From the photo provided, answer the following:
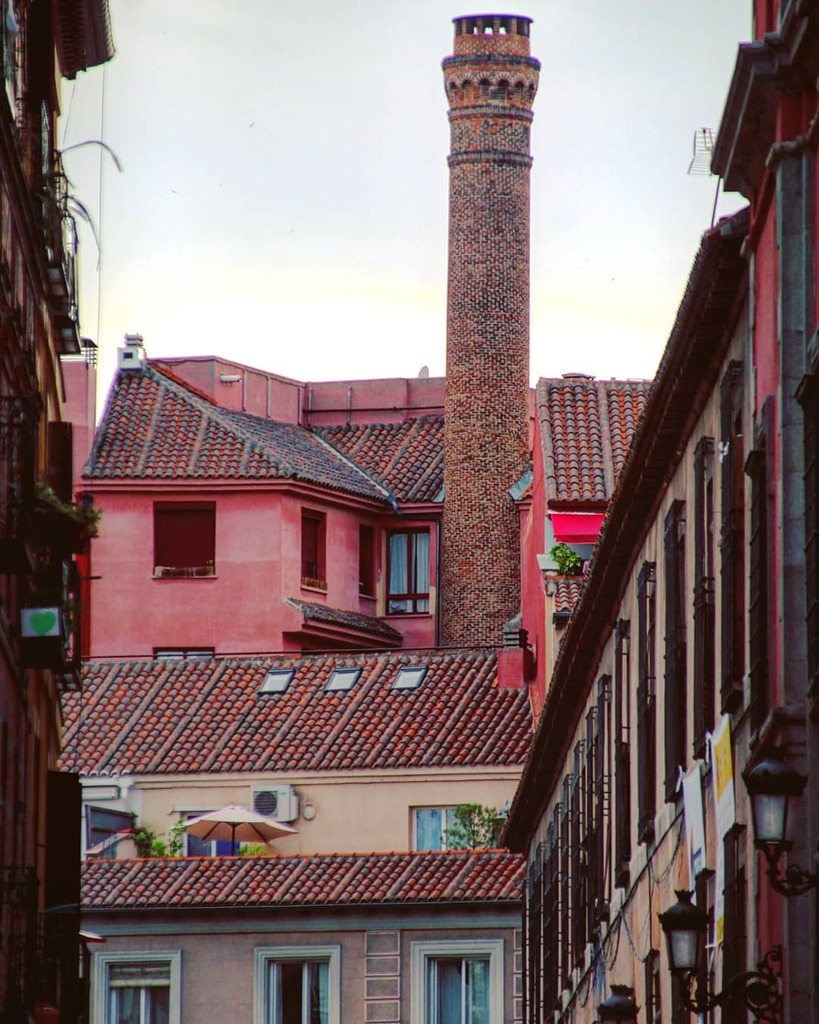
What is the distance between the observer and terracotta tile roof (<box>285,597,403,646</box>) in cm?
6994

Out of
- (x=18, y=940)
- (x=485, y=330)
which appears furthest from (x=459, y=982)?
(x=18, y=940)

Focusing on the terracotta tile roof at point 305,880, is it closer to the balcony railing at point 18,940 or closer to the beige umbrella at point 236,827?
the beige umbrella at point 236,827

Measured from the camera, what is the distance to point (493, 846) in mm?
54844

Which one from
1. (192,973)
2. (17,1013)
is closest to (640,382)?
(192,973)

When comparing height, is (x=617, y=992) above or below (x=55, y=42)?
below

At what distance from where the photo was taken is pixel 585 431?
51938 millimetres

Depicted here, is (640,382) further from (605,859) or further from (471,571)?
(605,859)

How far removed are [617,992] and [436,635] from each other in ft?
156

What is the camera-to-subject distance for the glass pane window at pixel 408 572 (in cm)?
7369

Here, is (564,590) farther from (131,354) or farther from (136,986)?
(131,354)

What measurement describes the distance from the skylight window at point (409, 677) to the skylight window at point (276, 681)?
234 centimetres

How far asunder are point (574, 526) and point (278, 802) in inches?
429

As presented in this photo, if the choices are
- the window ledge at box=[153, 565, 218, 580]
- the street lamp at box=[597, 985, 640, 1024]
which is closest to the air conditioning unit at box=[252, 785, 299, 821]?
the window ledge at box=[153, 565, 218, 580]

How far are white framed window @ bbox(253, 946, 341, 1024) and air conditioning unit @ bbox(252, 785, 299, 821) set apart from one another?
15.1 feet
